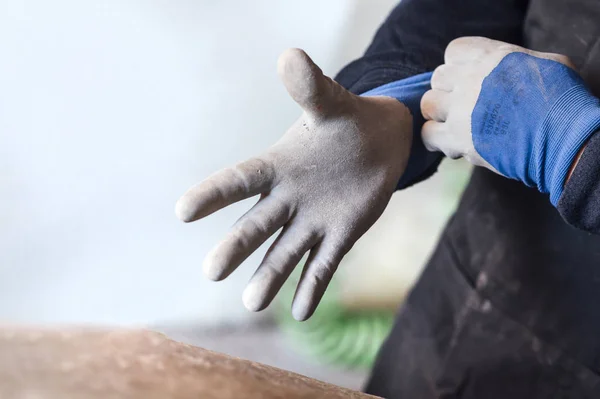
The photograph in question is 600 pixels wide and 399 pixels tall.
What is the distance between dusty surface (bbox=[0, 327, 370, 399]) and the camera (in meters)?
0.19


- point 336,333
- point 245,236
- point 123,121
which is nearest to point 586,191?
point 245,236

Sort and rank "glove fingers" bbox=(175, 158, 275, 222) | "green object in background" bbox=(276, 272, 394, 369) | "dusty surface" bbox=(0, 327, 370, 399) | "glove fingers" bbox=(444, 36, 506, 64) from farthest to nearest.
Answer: "green object in background" bbox=(276, 272, 394, 369)
"glove fingers" bbox=(444, 36, 506, 64)
"glove fingers" bbox=(175, 158, 275, 222)
"dusty surface" bbox=(0, 327, 370, 399)

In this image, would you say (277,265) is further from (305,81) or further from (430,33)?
(430,33)

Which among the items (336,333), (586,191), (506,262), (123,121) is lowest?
(336,333)

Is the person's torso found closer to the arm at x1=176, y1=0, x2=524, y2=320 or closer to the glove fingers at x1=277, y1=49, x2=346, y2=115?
the arm at x1=176, y1=0, x2=524, y2=320

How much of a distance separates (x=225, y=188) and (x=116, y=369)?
0.23 meters

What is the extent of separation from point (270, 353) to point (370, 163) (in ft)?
3.20

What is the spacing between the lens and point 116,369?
0.20 m

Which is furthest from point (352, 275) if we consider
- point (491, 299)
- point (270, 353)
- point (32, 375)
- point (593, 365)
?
point (32, 375)

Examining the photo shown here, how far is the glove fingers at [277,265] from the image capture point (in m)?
0.44

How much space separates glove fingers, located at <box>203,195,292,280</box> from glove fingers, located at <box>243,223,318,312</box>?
0.01 m

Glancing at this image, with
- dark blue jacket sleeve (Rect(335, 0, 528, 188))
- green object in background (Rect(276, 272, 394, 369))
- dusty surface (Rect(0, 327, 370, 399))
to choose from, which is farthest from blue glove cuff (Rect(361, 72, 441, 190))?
green object in background (Rect(276, 272, 394, 369))

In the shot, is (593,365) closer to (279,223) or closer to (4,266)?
(279,223)

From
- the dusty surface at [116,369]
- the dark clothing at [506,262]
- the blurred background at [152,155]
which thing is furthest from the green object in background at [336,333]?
the dusty surface at [116,369]
